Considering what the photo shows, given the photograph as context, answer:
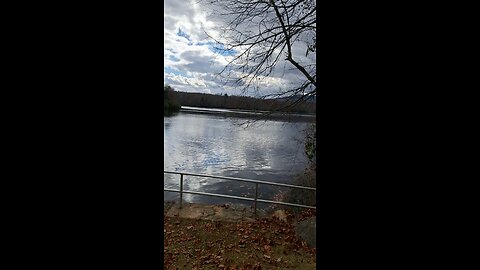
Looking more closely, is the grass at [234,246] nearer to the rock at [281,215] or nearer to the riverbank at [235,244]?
the riverbank at [235,244]

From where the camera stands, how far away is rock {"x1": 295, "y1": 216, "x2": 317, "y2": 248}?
5078 millimetres

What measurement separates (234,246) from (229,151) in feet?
6.26

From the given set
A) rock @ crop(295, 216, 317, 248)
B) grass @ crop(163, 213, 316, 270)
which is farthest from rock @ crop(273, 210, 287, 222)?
rock @ crop(295, 216, 317, 248)

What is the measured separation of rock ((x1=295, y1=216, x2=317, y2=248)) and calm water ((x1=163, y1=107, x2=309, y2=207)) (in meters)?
0.99

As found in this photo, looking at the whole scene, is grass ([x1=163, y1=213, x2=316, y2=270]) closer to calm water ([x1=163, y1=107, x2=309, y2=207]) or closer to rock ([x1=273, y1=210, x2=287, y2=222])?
rock ([x1=273, y1=210, x2=287, y2=222])

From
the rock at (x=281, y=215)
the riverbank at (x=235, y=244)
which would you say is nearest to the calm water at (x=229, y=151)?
the rock at (x=281, y=215)

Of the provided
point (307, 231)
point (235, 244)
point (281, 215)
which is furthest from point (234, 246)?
point (281, 215)

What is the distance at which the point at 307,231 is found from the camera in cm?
534

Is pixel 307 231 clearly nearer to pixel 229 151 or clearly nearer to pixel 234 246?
pixel 234 246
